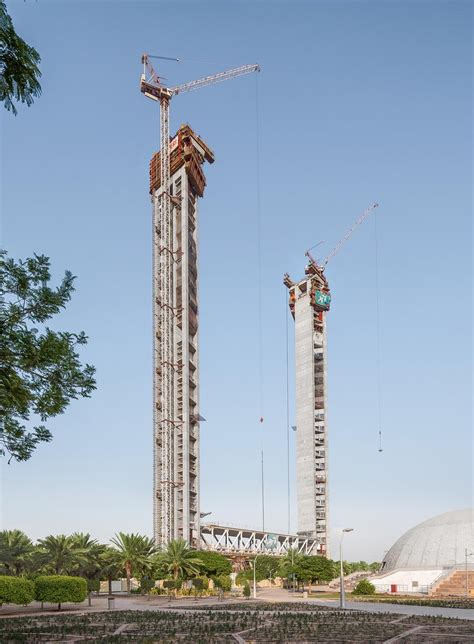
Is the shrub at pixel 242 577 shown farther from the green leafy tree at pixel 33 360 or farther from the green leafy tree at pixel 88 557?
the green leafy tree at pixel 33 360

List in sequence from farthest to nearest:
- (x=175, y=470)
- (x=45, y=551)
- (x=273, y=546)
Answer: (x=273, y=546)
(x=175, y=470)
(x=45, y=551)

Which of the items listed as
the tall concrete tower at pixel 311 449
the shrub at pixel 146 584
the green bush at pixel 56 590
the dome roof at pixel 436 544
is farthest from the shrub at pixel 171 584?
the tall concrete tower at pixel 311 449

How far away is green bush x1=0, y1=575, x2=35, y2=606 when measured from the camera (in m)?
62.1

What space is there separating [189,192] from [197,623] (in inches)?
5249

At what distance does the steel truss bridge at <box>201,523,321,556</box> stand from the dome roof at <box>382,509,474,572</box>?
20785mm

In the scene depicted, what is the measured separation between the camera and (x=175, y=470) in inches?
5733

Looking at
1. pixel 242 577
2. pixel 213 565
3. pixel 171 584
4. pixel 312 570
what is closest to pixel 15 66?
pixel 171 584

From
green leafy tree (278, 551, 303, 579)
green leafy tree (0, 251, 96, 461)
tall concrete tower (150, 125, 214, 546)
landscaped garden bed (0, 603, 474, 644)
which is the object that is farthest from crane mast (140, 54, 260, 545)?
green leafy tree (0, 251, 96, 461)

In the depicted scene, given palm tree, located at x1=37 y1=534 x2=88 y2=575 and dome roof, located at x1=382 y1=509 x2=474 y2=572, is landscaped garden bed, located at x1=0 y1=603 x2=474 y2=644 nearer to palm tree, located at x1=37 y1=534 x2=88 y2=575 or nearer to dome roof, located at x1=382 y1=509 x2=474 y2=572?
palm tree, located at x1=37 y1=534 x2=88 y2=575

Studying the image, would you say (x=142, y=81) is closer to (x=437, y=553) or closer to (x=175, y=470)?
(x=175, y=470)

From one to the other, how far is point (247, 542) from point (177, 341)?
45714 millimetres

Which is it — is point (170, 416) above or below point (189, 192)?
below

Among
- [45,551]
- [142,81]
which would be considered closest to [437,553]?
[45,551]

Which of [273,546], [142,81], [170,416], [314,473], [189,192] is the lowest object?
[273,546]
